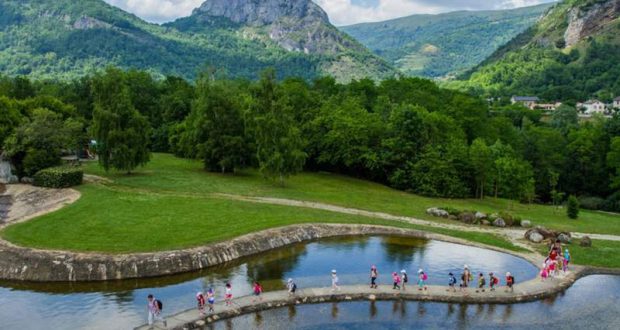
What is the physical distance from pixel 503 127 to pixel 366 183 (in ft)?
133

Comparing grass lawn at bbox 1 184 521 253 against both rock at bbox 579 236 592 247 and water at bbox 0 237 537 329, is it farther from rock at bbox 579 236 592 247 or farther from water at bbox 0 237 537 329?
rock at bbox 579 236 592 247

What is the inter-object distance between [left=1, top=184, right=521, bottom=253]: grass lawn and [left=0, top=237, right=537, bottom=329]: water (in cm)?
374

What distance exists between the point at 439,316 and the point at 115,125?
154 feet

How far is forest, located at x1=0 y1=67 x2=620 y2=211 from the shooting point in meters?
64.1

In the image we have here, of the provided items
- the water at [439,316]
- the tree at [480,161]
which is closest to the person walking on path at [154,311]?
the water at [439,316]

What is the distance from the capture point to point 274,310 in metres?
32.9

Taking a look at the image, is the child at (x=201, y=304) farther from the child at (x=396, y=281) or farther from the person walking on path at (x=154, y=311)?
the child at (x=396, y=281)

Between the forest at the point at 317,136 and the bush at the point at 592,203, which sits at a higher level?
the forest at the point at 317,136

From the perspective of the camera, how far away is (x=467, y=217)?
5725cm

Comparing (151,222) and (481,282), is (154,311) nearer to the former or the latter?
(151,222)

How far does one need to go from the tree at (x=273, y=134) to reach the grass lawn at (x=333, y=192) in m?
2.81

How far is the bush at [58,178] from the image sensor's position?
188 feet

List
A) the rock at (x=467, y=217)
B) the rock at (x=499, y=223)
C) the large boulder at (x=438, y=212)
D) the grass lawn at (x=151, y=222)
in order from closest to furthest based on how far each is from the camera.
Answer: the grass lawn at (x=151, y=222)
the rock at (x=499, y=223)
the rock at (x=467, y=217)
the large boulder at (x=438, y=212)

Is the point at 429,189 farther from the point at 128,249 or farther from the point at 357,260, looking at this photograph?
the point at 128,249
